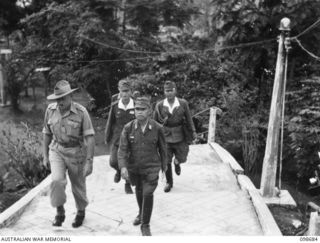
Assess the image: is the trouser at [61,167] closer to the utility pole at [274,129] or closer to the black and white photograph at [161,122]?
the black and white photograph at [161,122]

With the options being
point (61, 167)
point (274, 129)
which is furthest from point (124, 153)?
point (274, 129)

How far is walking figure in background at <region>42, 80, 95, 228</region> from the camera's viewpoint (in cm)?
545

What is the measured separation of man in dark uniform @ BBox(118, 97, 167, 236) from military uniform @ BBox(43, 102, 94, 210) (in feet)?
1.49

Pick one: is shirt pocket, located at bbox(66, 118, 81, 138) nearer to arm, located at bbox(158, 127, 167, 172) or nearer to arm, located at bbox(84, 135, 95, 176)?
arm, located at bbox(84, 135, 95, 176)

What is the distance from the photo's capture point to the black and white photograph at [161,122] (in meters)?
5.53

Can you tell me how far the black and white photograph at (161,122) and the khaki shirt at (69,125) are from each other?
12 mm

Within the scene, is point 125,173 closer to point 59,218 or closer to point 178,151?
point 59,218

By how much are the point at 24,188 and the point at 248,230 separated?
577 centimetres

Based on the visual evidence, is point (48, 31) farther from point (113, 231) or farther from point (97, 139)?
point (113, 231)

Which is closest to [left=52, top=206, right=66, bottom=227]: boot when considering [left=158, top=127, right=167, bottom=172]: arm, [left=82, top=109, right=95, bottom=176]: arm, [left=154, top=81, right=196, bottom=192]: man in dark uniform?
[left=82, top=109, right=95, bottom=176]: arm

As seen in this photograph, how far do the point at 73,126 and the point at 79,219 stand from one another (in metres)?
1.13

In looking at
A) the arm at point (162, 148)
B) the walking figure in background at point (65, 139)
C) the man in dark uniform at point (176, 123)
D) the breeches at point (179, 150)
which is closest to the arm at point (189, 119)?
the man in dark uniform at point (176, 123)

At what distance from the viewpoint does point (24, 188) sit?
33.3ft

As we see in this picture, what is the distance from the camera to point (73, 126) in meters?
5.45
